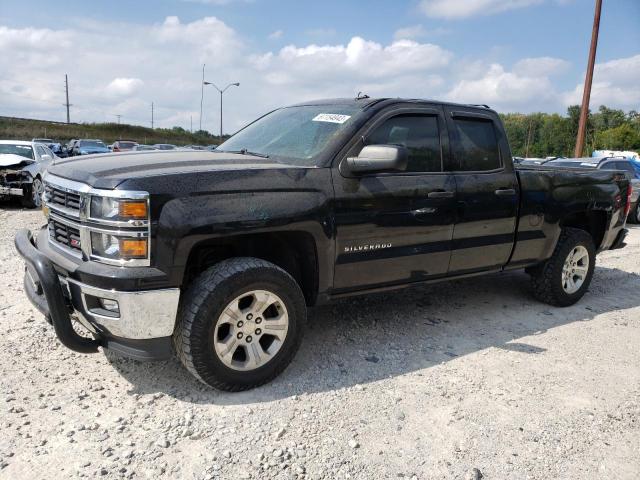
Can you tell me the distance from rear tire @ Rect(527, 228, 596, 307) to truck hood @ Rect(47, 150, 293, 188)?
125 inches

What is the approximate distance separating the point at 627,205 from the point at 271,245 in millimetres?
4495

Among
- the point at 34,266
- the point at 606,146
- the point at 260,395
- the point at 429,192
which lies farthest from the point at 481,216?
the point at 606,146

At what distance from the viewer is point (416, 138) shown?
4148 mm

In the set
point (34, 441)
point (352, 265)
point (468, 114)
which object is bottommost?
point (34, 441)

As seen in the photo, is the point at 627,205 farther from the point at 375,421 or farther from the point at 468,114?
the point at 375,421

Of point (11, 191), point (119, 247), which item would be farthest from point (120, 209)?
point (11, 191)

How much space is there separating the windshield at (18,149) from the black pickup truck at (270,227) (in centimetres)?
973

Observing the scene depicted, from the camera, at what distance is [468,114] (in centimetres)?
453

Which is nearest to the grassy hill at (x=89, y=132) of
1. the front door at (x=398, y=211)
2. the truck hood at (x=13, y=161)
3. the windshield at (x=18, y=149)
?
the windshield at (x=18, y=149)

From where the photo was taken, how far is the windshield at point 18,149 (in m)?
12.1

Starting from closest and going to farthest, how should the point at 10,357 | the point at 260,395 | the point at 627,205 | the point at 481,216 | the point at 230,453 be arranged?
the point at 230,453, the point at 260,395, the point at 10,357, the point at 481,216, the point at 627,205

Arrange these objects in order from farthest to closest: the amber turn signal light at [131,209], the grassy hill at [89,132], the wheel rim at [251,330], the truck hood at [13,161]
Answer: the grassy hill at [89,132] < the truck hood at [13,161] < the wheel rim at [251,330] < the amber turn signal light at [131,209]

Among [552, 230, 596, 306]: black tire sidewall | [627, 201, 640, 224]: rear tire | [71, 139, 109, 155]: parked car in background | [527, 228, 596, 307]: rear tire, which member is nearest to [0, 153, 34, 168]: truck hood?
[527, 228, 596, 307]: rear tire

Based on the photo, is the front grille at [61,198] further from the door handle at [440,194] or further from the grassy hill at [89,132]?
the grassy hill at [89,132]
